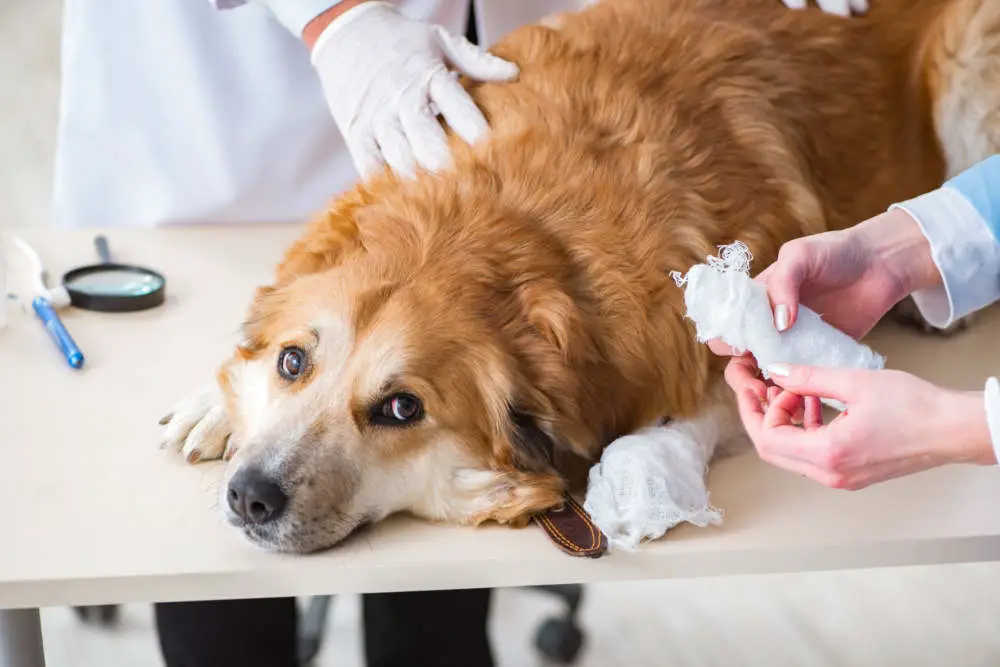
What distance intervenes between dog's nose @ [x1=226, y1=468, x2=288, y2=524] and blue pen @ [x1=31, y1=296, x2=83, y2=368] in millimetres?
320

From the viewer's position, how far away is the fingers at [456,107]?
138cm

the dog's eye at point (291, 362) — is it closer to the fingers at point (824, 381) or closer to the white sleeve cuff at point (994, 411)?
the fingers at point (824, 381)

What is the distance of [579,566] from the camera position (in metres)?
1.01

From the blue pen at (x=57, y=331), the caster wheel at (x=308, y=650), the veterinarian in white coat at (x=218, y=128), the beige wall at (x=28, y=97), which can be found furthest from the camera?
the beige wall at (x=28, y=97)

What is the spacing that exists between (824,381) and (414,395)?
413 mm

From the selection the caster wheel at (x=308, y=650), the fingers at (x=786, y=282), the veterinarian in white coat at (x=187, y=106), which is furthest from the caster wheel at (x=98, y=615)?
the fingers at (x=786, y=282)

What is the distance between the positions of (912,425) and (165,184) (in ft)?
4.27

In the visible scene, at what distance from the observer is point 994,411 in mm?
894

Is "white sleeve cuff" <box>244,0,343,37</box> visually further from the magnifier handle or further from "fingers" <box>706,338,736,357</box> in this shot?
"fingers" <box>706,338,736,357</box>

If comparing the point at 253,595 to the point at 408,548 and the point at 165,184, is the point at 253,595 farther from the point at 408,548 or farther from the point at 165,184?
the point at 165,184

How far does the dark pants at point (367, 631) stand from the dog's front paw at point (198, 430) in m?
0.42

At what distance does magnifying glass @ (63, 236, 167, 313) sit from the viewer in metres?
1.41

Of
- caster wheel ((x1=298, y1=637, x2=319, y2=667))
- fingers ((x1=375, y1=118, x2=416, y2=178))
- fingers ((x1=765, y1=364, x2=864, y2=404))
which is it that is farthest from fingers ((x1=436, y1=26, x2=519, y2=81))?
caster wheel ((x1=298, y1=637, x2=319, y2=667))

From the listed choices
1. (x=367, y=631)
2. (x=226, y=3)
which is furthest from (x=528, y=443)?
(x=226, y=3)
